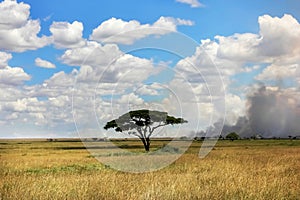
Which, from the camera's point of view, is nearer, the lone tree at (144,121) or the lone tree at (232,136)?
the lone tree at (144,121)

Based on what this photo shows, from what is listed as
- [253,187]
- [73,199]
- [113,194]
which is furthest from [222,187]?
[73,199]

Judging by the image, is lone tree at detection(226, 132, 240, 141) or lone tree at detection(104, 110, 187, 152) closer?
lone tree at detection(104, 110, 187, 152)

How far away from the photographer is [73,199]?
10.6 m

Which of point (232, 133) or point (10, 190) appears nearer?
point (10, 190)

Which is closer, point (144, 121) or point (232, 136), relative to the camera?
point (144, 121)

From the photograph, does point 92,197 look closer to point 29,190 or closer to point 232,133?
point 29,190

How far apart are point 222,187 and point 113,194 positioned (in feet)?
10.5

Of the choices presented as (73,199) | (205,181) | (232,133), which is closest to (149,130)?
(205,181)

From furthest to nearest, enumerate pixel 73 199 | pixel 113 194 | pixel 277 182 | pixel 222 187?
pixel 277 182 → pixel 222 187 → pixel 113 194 → pixel 73 199

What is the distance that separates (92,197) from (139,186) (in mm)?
2386

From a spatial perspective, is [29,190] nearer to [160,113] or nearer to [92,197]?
[92,197]

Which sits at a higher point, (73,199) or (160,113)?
(160,113)

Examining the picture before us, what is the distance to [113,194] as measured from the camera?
37.1 ft

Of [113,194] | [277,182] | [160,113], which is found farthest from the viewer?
[160,113]
